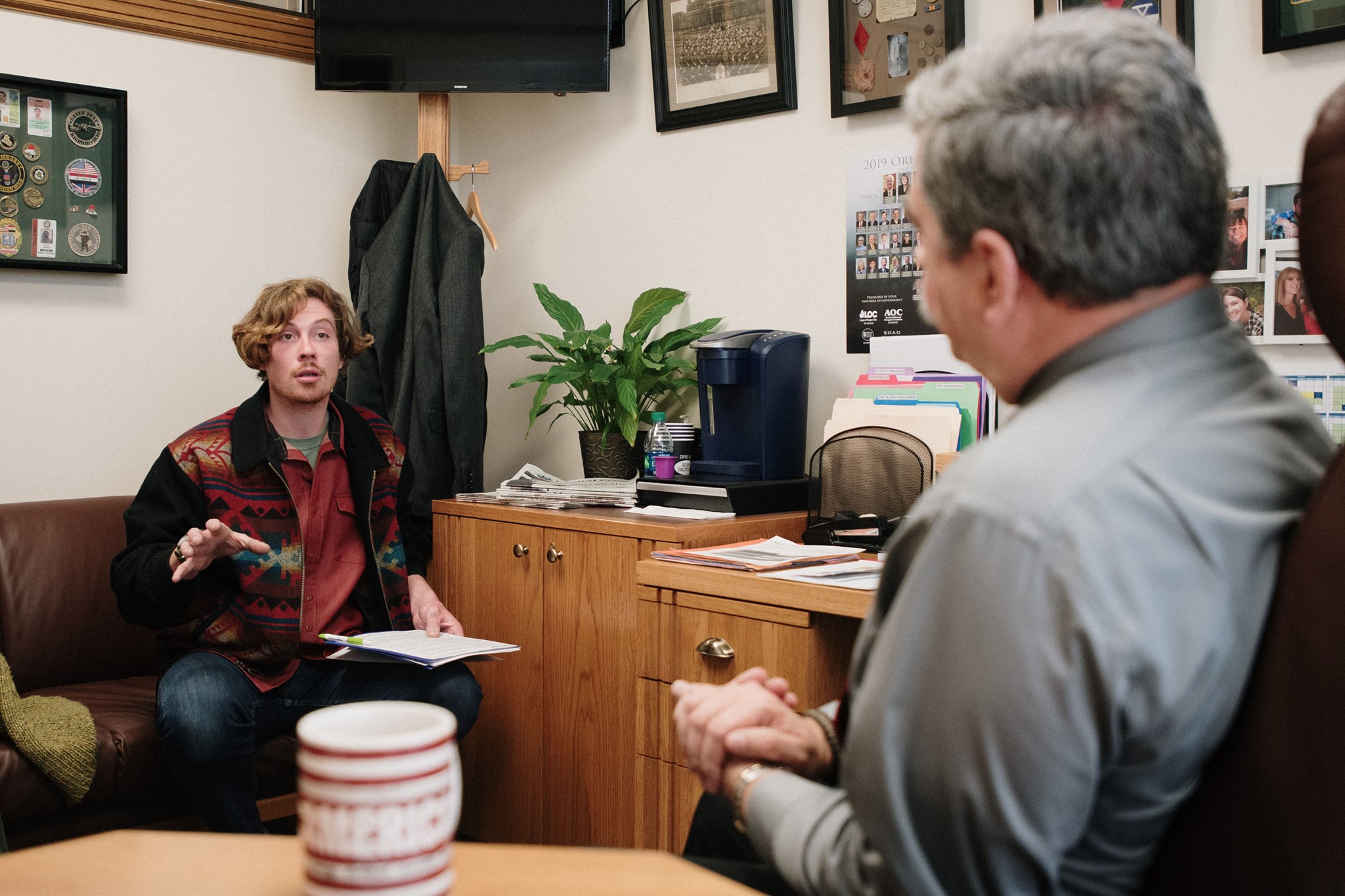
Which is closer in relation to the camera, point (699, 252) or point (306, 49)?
point (699, 252)

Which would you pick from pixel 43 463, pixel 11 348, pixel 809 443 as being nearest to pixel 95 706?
pixel 43 463

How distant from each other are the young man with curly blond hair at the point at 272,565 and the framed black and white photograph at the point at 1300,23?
1937 millimetres

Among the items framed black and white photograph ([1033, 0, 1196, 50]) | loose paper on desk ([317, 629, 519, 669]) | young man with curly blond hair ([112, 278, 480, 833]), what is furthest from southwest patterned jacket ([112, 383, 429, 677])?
framed black and white photograph ([1033, 0, 1196, 50])

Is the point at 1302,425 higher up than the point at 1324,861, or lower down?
higher up

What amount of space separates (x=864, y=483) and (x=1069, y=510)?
Result: 160 centimetres

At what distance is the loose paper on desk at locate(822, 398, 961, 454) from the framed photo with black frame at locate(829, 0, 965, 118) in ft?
2.22

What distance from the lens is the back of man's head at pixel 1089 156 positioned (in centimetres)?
80

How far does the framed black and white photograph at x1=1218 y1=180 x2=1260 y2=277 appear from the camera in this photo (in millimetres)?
2033

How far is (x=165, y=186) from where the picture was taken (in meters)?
3.08

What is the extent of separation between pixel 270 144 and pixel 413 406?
37.1 inches

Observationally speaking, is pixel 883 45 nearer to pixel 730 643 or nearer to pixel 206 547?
pixel 730 643

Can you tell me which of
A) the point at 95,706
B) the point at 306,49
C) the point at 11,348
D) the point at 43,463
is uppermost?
the point at 306,49

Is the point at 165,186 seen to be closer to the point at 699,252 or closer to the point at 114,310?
the point at 114,310

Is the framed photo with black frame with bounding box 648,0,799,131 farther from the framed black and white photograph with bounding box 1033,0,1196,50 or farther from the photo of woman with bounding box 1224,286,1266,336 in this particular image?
the photo of woman with bounding box 1224,286,1266,336
